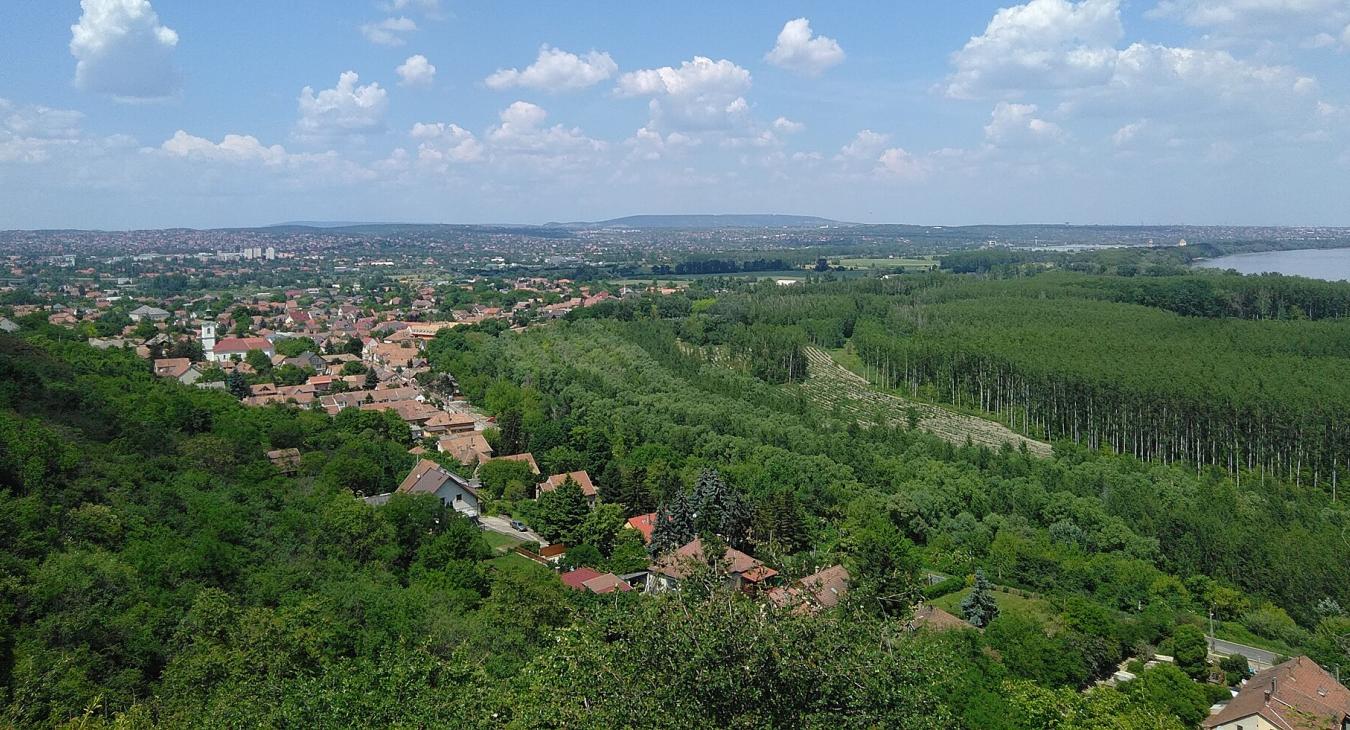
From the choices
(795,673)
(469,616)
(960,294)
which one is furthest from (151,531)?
(960,294)

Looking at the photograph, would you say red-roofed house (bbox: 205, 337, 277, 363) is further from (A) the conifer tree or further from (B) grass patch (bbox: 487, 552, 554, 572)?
(A) the conifer tree

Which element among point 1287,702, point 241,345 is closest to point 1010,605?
point 1287,702

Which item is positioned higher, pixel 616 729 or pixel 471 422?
pixel 616 729

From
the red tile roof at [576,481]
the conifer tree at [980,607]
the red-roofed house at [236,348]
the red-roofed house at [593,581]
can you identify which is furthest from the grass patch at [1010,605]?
the red-roofed house at [236,348]

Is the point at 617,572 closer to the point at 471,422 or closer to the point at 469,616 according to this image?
the point at 469,616

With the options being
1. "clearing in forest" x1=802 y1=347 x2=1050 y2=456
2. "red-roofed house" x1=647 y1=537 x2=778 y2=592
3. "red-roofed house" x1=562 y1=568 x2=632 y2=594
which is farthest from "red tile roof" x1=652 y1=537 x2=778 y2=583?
"clearing in forest" x1=802 y1=347 x2=1050 y2=456

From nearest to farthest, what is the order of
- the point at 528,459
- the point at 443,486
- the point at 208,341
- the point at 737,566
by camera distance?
the point at 737,566 < the point at 443,486 < the point at 528,459 < the point at 208,341

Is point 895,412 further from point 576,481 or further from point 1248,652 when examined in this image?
point 1248,652
